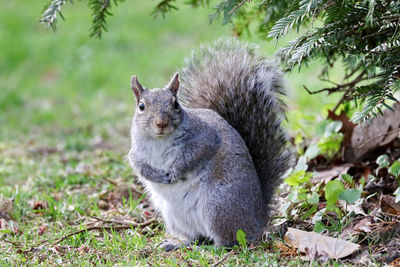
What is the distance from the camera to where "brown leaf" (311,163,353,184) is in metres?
3.02

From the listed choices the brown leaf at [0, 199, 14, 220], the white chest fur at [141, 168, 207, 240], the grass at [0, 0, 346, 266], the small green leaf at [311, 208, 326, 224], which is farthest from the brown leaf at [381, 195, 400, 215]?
the brown leaf at [0, 199, 14, 220]

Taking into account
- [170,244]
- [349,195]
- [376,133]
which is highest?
[376,133]

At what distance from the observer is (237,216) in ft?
8.10

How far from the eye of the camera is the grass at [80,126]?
2514 mm

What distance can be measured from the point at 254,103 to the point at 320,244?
78 centimetres

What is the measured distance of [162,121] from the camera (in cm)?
239

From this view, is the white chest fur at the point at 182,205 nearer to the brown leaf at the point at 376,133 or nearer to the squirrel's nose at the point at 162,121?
the squirrel's nose at the point at 162,121

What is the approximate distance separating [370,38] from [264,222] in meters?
0.95

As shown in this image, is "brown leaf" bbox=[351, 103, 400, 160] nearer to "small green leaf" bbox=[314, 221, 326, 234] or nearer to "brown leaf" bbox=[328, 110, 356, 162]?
"brown leaf" bbox=[328, 110, 356, 162]

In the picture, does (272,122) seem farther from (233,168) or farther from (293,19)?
(293,19)

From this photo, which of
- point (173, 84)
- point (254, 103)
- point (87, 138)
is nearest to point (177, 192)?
point (173, 84)

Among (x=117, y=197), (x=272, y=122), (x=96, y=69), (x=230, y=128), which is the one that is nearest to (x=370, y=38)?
(x=272, y=122)

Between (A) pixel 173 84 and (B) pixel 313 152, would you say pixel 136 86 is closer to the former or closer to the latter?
(A) pixel 173 84

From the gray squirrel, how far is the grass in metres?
0.14
